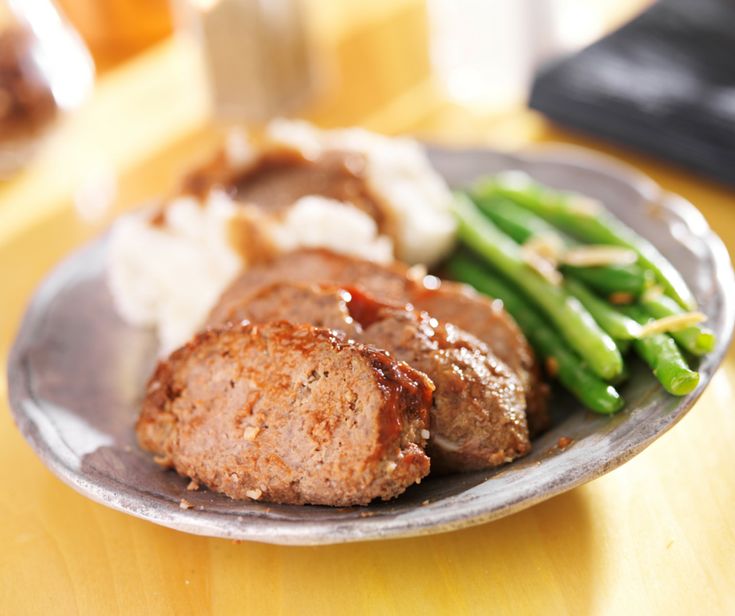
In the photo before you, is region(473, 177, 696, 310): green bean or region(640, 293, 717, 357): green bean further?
region(473, 177, 696, 310): green bean

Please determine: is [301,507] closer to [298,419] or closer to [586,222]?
[298,419]

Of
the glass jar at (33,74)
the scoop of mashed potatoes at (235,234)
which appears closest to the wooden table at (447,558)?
the scoop of mashed potatoes at (235,234)

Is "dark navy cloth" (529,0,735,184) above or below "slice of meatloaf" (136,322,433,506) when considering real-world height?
below

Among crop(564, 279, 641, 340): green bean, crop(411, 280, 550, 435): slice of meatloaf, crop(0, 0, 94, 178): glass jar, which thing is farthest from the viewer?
crop(0, 0, 94, 178): glass jar

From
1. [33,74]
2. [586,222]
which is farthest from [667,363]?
[33,74]

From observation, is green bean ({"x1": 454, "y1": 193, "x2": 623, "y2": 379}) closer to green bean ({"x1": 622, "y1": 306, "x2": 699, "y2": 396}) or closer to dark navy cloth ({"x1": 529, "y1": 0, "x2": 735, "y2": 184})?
green bean ({"x1": 622, "y1": 306, "x2": 699, "y2": 396})

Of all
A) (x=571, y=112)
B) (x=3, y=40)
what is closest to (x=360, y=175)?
(x=571, y=112)

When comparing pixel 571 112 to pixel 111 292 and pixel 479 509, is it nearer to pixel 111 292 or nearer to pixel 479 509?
pixel 111 292

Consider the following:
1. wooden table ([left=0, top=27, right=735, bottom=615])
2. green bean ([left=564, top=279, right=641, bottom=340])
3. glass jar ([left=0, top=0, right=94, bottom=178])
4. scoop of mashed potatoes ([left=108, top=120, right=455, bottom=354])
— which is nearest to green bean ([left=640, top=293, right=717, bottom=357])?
green bean ([left=564, top=279, right=641, bottom=340])
